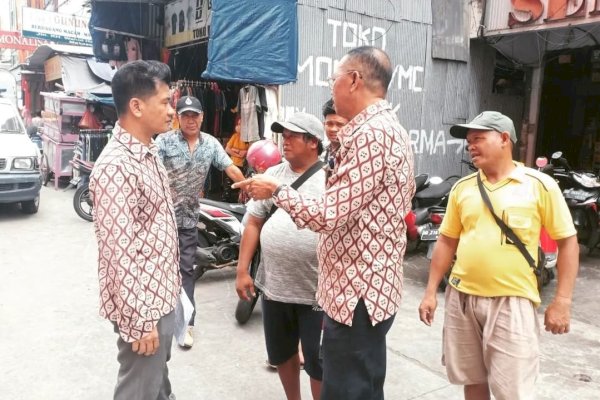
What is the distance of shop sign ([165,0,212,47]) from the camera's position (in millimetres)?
7926

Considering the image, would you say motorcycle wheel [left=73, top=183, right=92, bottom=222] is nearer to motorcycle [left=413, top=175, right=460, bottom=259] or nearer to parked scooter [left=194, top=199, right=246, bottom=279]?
parked scooter [left=194, top=199, right=246, bottom=279]

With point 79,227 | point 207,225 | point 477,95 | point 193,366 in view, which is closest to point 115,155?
point 193,366

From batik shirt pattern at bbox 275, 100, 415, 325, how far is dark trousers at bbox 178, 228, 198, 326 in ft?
6.50

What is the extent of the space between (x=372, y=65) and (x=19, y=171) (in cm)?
756

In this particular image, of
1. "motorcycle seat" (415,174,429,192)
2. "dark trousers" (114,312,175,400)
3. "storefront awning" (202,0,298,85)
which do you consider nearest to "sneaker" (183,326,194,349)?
"dark trousers" (114,312,175,400)

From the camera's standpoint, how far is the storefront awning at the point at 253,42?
615 centimetres

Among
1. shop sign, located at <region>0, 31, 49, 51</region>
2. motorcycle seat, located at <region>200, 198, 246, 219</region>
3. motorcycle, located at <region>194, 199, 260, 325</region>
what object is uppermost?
shop sign, located at <region>0, 31, 49, 51</region>

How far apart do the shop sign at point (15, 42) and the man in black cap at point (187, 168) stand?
1678 centimetres

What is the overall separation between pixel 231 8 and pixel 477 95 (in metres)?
4.83

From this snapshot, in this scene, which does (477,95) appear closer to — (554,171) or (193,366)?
(554,171)

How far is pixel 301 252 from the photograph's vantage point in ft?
8.37

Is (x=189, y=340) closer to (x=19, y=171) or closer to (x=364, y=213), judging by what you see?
(x=364, y=213)

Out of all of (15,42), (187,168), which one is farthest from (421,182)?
(15,42)

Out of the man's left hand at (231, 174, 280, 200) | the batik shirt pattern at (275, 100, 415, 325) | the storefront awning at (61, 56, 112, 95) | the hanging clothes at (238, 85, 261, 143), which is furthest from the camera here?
the storefront awning at (61, 56, 112, 95)
